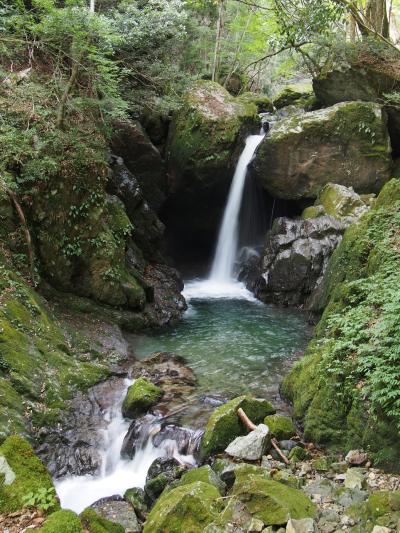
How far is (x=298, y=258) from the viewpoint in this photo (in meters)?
14.0

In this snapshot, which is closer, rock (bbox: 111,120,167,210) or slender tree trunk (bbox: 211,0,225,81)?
rock (bbox: 111,120,167,210)

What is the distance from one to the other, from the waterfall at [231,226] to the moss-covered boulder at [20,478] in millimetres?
13241

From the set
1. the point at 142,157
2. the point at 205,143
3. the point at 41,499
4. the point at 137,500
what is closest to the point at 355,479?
the point at 137,500

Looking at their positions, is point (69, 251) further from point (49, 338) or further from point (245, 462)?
point (245, 462)

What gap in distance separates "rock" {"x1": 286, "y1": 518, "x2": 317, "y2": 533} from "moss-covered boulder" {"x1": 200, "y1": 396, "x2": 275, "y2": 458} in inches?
84.0

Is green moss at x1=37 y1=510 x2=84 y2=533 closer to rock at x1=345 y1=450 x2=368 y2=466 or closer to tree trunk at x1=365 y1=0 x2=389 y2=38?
rock at x1=345 y1=450 x2=368 y2=466

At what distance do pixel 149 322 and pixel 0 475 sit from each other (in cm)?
734

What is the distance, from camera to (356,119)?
1539cm

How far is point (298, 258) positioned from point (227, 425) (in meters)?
8.73

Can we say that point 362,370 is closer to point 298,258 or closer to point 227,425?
point 227,425

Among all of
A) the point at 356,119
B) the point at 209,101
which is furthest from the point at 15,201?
the point at 356,119

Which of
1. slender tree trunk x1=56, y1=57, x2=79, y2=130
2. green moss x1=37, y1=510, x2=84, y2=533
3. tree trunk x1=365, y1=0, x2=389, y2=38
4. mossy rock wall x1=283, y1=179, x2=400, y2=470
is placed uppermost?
tree trunk x1=365, y1=0, x2=389, y2=38

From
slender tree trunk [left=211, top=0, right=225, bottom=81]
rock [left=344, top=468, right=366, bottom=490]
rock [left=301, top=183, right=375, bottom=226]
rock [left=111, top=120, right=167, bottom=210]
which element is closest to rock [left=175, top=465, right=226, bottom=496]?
rock [left=344, top=468, right=366, bottom=490]

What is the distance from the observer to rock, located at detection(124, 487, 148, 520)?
5309mm
